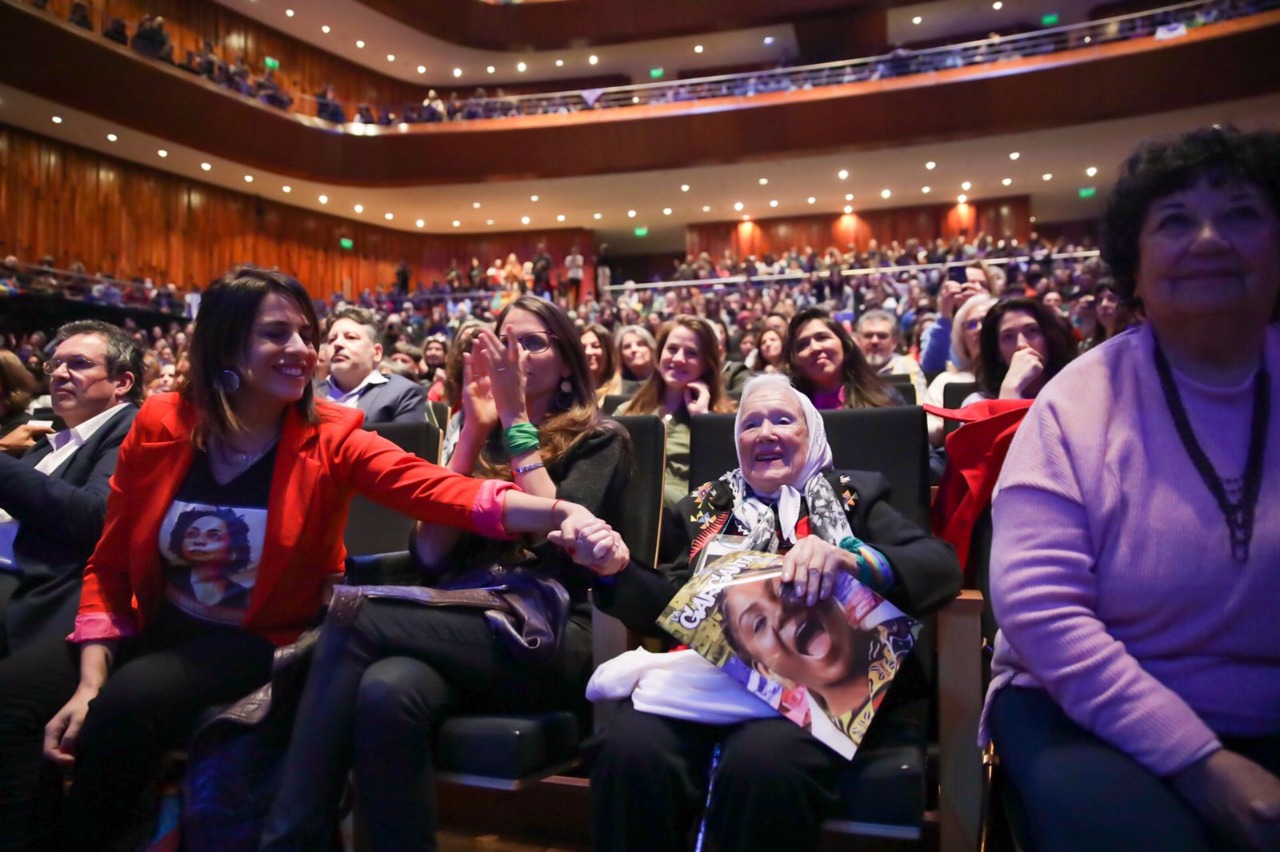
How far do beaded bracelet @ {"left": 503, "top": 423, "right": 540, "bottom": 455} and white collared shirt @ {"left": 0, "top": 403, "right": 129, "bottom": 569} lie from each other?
3.48 ft

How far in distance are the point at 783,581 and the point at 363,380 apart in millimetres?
2172

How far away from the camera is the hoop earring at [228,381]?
1.55 meters

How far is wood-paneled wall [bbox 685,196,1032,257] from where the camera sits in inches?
555

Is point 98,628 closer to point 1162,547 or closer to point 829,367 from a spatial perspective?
point 1162,547

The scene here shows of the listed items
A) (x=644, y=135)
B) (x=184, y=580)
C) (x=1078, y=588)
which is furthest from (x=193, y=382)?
(x=644, y=135)

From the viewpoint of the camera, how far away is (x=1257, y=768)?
89 centimetres

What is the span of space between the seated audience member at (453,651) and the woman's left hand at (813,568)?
272 millimetres

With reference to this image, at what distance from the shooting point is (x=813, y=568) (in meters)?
1.26

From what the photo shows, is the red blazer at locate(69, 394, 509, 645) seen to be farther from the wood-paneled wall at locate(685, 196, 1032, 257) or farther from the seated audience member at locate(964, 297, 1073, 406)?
the wood-paneled wall at locate(685, 196, 1032, 257)

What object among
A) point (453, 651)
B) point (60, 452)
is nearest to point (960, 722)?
point (453, 651)

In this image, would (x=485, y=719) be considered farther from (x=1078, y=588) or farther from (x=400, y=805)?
(x=1078, y=588)

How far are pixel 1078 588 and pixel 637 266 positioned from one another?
16341mm

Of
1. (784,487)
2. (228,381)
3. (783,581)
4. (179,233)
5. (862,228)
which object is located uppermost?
(862,228)

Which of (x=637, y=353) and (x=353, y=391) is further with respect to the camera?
(x=637, y=353)
